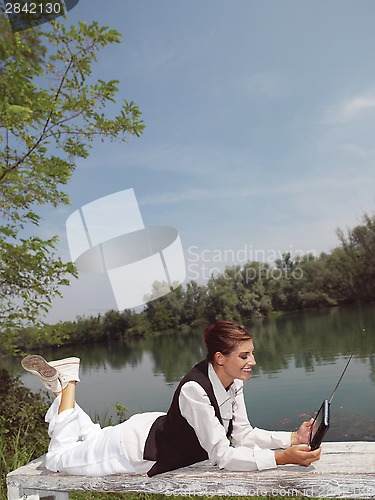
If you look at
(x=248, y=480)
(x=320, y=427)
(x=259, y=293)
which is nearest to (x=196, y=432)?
(x=248, y=480)

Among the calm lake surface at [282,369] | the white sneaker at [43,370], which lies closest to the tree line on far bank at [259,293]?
the calm lake surface at [282,369]

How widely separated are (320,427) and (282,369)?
21.9 m

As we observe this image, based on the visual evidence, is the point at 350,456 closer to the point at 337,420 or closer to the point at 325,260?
the point at 337,420

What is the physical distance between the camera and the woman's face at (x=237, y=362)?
289cm

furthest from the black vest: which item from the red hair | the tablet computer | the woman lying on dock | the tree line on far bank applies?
the tree line on far bank

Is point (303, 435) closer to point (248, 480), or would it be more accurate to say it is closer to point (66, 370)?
point (248, 480)

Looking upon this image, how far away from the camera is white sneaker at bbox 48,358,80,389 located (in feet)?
11.0

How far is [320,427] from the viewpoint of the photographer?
8.30ft

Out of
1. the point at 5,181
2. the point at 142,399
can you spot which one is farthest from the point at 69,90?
the point at 142,399

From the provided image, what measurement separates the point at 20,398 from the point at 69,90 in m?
3.89

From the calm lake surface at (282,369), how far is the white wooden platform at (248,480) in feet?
27.6

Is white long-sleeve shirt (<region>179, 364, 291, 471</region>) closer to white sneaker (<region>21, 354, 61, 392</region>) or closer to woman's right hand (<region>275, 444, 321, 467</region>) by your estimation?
woman's right hand (<region>275, 444, 321, 467</region>)

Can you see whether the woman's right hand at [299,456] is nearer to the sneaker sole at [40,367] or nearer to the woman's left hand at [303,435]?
the woman's left hand at [303,435]

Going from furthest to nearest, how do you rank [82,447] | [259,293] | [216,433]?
1. [259,293]
2. [82,447]
3. [216,433]
